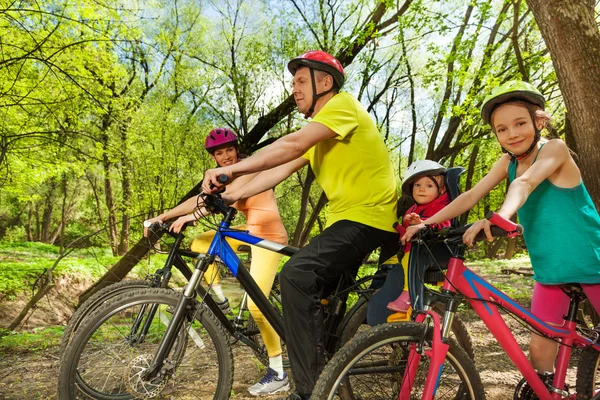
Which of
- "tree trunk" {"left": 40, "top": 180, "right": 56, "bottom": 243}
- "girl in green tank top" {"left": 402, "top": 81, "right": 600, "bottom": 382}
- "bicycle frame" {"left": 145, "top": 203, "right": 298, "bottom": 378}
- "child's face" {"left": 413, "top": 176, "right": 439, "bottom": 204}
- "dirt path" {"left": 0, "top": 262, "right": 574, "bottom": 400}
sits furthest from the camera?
"tree trunk" {"left": 40, "top": 180, "right": 56, "bottom": 243}

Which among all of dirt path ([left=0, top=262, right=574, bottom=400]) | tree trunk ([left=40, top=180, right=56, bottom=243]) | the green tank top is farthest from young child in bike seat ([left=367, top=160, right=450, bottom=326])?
tree trunk ([left=40, top=180, right=56, bottom=243])

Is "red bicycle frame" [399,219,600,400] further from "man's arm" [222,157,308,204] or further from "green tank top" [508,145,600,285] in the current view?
"man's arm" [222,157,308,204]

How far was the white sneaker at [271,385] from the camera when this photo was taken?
3.05 m

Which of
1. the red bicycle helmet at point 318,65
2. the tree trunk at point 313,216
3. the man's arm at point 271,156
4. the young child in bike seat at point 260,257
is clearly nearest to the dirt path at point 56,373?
the young child in bike seat at point 260,257

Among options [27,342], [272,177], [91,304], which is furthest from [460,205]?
[27,342]

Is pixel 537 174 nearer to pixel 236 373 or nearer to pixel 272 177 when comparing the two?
pixel 272 177

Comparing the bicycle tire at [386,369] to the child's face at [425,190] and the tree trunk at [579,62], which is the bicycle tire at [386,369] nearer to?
the child's face at [425,190]

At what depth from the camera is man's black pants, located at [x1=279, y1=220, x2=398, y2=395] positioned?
2.30 m

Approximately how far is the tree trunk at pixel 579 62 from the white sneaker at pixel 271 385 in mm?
3232

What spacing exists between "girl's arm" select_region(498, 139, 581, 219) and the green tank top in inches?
4.3

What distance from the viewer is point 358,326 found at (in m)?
2.84

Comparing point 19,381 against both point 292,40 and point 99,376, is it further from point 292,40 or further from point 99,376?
point 292,40

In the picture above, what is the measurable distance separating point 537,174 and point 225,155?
2702 mm

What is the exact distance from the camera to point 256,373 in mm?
3574
